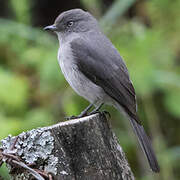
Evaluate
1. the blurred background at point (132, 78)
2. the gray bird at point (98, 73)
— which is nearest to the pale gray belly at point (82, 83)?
the gray bird at point (98, 73)

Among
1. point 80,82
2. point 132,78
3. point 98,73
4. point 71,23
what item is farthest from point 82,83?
point 132,78

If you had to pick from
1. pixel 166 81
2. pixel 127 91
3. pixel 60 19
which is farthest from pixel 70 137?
pixel 166 81

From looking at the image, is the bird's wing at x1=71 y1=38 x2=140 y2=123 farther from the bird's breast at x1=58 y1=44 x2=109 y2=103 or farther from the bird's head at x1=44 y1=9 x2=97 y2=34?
the bird's head at x1=44 y1=9 x2=97 y2=34

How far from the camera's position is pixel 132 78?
17.3 feet

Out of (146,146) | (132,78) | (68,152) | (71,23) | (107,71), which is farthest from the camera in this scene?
(132,78)

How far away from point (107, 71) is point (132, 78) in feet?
3.56

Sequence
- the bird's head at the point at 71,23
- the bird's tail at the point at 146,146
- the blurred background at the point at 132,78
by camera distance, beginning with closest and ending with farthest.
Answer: the bird's tail at the point at 146,146 < the bird's head at the point at 71,23 < the blurred background at the point at 132,78

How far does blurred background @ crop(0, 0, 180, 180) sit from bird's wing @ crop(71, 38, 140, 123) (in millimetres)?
956

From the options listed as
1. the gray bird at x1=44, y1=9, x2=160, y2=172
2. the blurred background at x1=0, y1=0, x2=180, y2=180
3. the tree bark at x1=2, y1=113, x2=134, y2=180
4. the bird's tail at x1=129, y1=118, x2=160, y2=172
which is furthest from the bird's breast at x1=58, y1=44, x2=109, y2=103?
the tree bark at x1=2, y1=113, x2=134, y2=180

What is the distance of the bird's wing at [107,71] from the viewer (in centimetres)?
412

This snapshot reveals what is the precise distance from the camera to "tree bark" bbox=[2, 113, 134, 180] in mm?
2688

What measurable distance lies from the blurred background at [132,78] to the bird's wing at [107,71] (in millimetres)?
956

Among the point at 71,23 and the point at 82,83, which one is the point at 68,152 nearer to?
the point at 82,83

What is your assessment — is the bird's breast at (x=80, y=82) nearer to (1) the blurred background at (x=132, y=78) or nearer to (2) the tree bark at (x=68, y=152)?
(1) the blurred background at (x=132, y=78)
